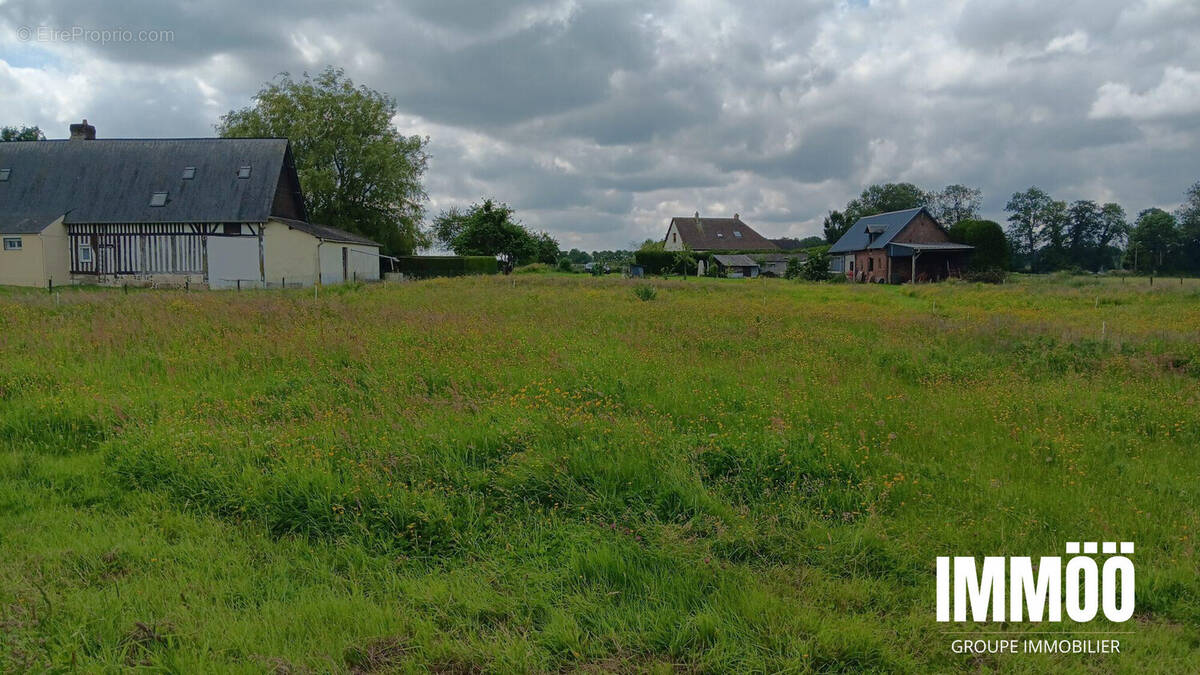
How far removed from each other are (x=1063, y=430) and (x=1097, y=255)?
91.2m

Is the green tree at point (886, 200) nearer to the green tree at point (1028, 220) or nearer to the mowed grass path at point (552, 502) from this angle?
the green tree at point (1028, 220)

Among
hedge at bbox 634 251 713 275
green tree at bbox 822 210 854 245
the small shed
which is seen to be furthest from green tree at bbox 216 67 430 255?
green tree at bbox 822 210 854 245

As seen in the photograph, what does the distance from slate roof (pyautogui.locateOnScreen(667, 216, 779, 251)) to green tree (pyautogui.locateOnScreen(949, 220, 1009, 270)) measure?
1126 inches

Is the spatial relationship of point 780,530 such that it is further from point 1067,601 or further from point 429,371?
point 429,371

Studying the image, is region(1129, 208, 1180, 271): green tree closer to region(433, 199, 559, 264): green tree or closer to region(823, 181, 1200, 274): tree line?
region(823, 181, 1200, 274): tree line

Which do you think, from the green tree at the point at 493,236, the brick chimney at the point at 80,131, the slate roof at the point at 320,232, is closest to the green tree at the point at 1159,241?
the green tree at the point at 493,236

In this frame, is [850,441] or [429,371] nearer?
[850,441]

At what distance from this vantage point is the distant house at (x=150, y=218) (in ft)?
96.4

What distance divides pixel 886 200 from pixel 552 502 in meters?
92.4

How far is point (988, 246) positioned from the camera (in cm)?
4766

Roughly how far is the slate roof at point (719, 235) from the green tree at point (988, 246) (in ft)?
93.8

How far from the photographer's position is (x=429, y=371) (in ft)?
26.3

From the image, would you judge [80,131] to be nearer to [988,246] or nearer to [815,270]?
[815,270]

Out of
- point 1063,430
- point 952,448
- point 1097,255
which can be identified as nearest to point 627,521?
point 952,448
